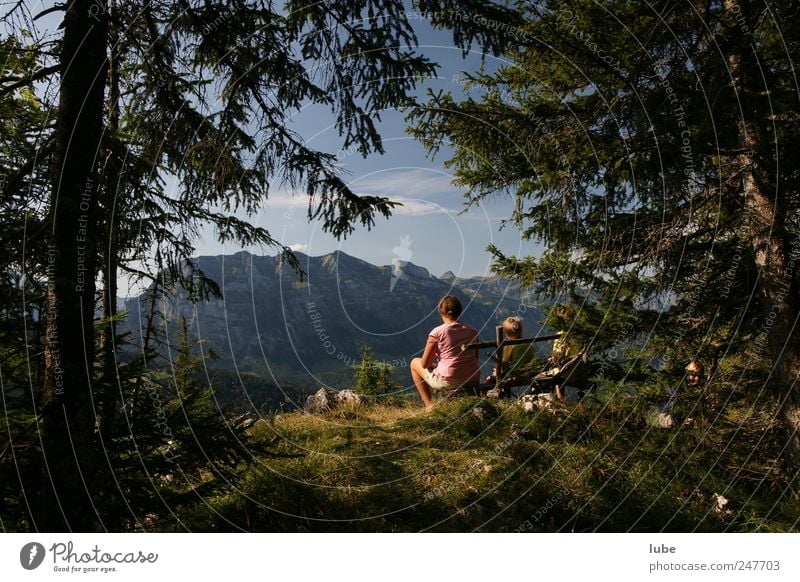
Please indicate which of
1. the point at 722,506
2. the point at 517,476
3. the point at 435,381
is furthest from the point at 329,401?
the point at 722,506

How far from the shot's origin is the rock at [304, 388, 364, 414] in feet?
25.2

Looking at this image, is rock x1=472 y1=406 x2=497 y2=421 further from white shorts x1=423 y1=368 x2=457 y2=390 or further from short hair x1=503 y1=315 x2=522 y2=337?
short hair x1=503 y1=315 x2=522 y2=337

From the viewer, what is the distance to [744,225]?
502 centimetres

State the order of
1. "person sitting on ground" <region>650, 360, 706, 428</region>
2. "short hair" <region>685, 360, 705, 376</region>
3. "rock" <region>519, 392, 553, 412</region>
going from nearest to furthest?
"person sitting on ground" <region>650, 360, 706, 428</region> → "short hair" <region>685, 360, 705, 376</region> → "rock" <region>519, 392, 553, 412</region>

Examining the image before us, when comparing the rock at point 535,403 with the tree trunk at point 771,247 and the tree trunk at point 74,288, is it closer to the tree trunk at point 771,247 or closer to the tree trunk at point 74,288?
the tree trunk at point 771,247

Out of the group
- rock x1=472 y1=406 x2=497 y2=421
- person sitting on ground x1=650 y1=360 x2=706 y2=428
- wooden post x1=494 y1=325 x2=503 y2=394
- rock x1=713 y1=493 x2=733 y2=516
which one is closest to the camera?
rock x1=713 y1=493 x2=733 y2=516

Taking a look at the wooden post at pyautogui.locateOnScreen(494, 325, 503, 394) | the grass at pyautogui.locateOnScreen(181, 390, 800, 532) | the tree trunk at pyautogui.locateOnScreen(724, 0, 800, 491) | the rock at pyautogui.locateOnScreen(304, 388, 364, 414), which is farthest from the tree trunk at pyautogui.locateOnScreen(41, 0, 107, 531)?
the tree trunk at pyautogui.locateOnScreen(724, 0, 800, 491)

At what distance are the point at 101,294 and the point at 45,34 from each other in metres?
2.16

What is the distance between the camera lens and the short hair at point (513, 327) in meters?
7.73

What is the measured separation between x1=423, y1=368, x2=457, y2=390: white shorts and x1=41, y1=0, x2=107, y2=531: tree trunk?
4.85 metres

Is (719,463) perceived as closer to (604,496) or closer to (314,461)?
(604,496)

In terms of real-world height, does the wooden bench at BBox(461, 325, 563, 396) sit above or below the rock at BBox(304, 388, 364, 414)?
above

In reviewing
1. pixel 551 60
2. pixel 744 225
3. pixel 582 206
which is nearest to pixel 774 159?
pixel 744 225

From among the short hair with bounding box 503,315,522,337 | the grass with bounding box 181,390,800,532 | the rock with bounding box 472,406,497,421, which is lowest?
the grass with bounding box 181,390,800,532
